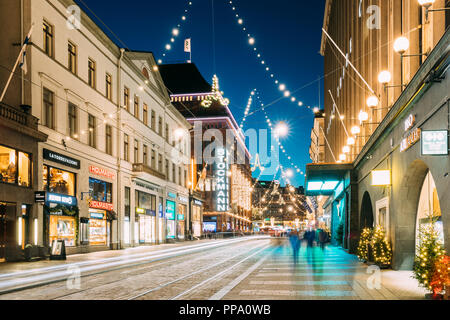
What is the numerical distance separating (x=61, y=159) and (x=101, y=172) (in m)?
6.07

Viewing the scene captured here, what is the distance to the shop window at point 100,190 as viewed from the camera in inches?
1211

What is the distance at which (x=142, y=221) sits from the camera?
4112cm

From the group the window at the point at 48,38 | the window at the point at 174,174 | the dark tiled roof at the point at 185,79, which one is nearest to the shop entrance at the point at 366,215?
the window at the point at 48,38

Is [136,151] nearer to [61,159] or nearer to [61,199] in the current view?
[61,159]

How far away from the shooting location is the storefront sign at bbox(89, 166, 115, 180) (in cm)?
3054

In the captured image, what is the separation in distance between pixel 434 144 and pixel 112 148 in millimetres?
27393

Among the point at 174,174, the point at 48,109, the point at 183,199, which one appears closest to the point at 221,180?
the point at 183,199

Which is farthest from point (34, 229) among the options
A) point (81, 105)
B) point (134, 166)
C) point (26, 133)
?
point (134, 166)

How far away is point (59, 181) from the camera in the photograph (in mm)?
26172

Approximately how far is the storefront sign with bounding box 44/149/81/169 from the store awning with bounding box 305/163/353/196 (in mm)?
14018

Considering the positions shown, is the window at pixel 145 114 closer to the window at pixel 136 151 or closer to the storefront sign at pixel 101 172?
the window at pixel 136 151

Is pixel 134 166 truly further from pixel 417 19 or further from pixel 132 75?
pixel 417 19

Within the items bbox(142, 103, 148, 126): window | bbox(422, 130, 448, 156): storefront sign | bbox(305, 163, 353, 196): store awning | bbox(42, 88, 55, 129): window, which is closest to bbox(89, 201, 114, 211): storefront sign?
bbox(42, 88, 55, 129): window

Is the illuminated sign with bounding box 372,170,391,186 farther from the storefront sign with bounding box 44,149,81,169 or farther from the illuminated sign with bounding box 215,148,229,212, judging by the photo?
the illuminated sign with bounding box 215,148,229,212
